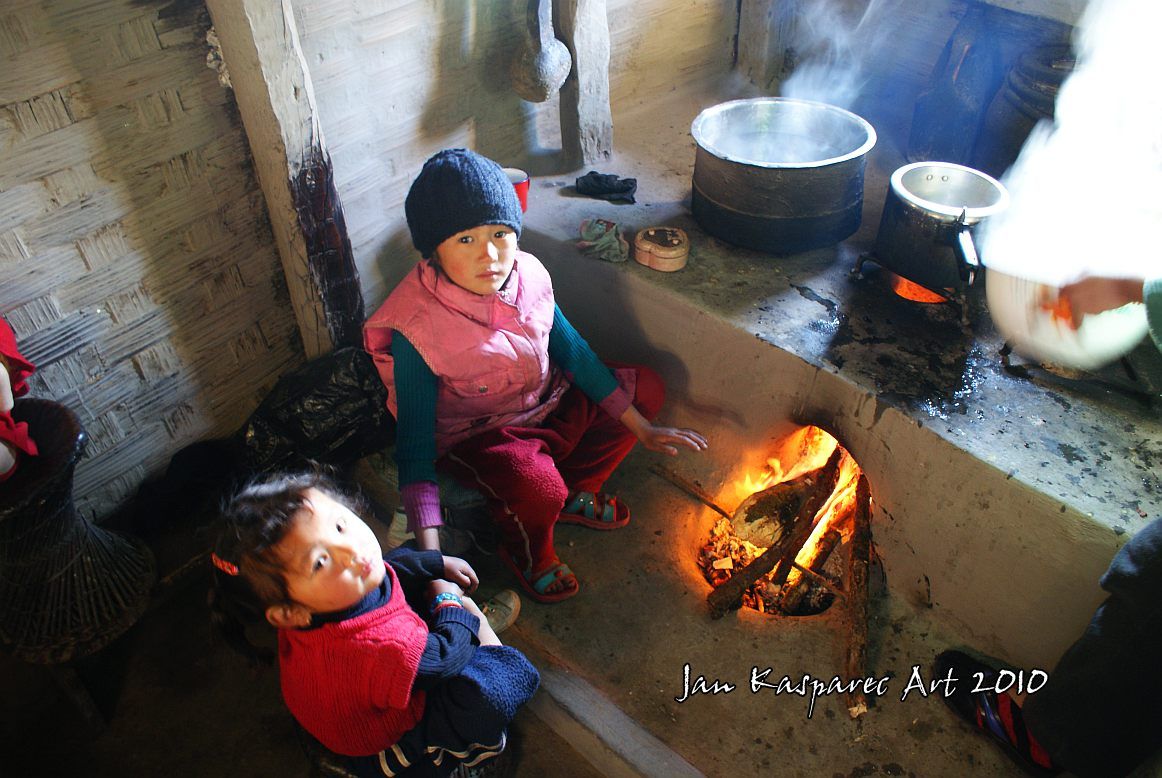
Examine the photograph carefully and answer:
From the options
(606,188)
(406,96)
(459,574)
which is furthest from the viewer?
(606,188)

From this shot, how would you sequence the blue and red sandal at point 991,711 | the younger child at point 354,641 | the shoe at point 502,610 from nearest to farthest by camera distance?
1. the younger child at point 354,641
2. the blue and red sandal at point 991,711
3. the shoe at point 502,610

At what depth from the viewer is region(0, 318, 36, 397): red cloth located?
218 centimetres

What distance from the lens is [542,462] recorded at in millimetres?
2754

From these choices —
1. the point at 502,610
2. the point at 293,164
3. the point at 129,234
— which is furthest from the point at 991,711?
the point at 129,234

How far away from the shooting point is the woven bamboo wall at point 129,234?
2277mm

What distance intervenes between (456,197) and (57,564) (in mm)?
1695

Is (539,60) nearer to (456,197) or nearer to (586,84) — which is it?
(586,84)

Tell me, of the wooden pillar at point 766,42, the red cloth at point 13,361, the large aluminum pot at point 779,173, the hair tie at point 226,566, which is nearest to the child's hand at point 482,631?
the hair tie at point 226,566

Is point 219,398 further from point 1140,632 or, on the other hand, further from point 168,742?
point 1140,632

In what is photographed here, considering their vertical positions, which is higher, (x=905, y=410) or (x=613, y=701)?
(x=905, y=410)

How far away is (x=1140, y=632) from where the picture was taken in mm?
1988

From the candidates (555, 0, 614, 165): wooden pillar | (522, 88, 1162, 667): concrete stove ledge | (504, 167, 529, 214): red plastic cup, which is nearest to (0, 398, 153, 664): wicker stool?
(504, 167, 529, 214): red plastic cup

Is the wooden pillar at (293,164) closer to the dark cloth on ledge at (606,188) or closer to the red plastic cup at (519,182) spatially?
the red plastic cup at (519,182)

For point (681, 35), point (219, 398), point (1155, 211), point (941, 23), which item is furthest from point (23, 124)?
point (941, 23)
